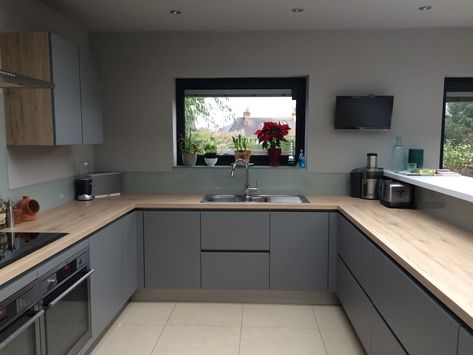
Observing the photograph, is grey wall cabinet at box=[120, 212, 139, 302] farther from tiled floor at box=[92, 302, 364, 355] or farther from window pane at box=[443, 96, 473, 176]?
window pane at box=[443, 96, 473, 176]

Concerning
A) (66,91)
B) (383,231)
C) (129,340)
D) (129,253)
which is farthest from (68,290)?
(383,231)

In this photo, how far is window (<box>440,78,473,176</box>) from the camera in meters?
3.50

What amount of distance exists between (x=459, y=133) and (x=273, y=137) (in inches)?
67.9

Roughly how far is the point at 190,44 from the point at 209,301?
2.29 meters

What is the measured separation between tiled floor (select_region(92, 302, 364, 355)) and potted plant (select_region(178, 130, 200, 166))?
1297mm

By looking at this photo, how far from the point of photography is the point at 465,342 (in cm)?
119

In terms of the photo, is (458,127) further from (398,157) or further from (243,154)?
(243,154)

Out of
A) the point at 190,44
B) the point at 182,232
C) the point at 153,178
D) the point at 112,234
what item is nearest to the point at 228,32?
the point at 190,44

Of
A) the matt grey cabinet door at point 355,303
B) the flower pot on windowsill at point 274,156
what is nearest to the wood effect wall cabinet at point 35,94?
the flower pot on windowsill at point 274,156

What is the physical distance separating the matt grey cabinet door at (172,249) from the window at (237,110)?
0.85 m

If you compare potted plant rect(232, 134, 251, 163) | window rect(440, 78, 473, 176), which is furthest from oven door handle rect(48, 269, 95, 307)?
window rect(440, 78, 473, 176)

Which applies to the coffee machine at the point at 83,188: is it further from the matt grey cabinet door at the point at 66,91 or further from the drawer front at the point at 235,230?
the drawer front at the point at 235,230

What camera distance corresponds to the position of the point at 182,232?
10.3 ft

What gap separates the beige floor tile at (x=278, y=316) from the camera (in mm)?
2881
